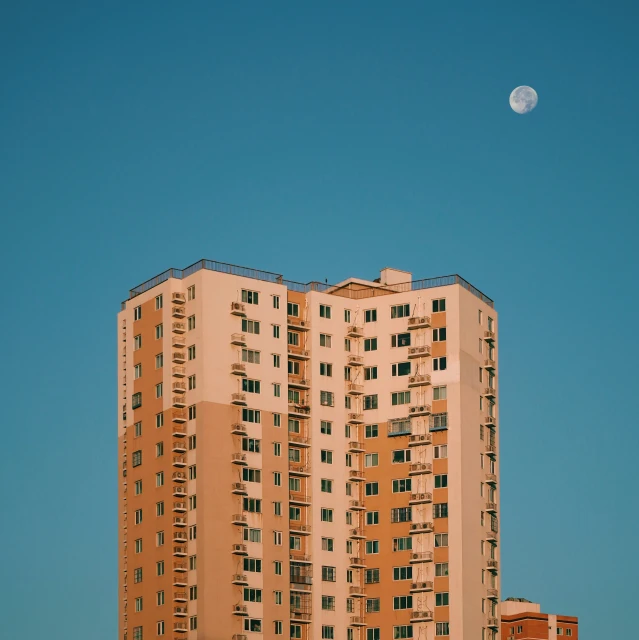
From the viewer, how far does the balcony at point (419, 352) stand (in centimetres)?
15862

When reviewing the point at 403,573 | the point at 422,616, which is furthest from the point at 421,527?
the point at 422,616

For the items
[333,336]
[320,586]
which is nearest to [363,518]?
[320,586]

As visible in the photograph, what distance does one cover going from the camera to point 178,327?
152 meters

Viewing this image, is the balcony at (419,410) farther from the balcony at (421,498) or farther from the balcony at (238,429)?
the balcony at (238,429)

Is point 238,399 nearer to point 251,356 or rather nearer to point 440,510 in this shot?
point 251,356

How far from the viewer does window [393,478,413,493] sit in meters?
157

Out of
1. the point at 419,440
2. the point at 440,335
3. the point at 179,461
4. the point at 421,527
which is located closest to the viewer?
the point at 179,461

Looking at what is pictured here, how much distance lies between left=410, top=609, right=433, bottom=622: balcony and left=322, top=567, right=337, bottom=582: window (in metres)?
9.16

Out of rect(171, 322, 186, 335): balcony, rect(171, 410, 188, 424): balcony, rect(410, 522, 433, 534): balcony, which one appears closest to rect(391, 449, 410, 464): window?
rect(410, 522, 433, 534): balcony

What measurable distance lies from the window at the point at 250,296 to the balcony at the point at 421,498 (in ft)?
86.9

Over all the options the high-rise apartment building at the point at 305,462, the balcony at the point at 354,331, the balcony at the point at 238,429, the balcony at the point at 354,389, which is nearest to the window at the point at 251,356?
the high-rise apartment building at the point at 305,462

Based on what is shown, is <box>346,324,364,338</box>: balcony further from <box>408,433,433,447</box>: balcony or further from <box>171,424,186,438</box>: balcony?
<box>171,424,186,438</box>: balcony

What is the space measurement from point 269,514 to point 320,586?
10.4m

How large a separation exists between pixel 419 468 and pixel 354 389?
1191cm
